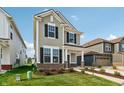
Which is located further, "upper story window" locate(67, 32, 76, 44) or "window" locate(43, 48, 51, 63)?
"upper story window" locate(67, 32, 76, 44)

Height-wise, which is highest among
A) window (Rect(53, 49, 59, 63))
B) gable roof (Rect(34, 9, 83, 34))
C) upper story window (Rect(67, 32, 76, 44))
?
gable roof (Rect(34, 9, 83, 34))

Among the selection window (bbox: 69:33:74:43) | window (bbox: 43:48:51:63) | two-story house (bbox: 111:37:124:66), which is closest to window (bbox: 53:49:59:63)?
window (bbox: 43:48:51:63)

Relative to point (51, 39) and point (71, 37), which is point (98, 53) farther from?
point (51, 39)

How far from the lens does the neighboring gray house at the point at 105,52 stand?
1337 inches

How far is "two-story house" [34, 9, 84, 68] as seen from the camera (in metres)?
20.8

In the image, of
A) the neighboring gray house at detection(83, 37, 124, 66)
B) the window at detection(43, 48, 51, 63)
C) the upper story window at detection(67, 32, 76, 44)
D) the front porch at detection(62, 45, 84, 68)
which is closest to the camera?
the window at detection(43, 48, 51, 63)

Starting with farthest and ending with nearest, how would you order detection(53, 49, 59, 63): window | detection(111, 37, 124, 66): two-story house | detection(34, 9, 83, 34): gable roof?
detection(111, 37, 124, 66): two-story house
detection(53, 49, 59, 63): window
detection(34, 9, 83, 34): gable roof

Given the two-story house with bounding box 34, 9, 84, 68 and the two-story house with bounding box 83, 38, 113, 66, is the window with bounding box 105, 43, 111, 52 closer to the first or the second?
the two-story house with bounding box 83, 38, 113, 66

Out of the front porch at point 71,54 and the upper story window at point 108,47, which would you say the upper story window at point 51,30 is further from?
the upper story window at point 108,47

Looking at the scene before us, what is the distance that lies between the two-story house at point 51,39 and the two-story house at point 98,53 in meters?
10.1

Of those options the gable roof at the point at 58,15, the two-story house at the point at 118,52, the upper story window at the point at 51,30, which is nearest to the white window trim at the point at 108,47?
the two-story house at the point at 118,52

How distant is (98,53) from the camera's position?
34.3 m
